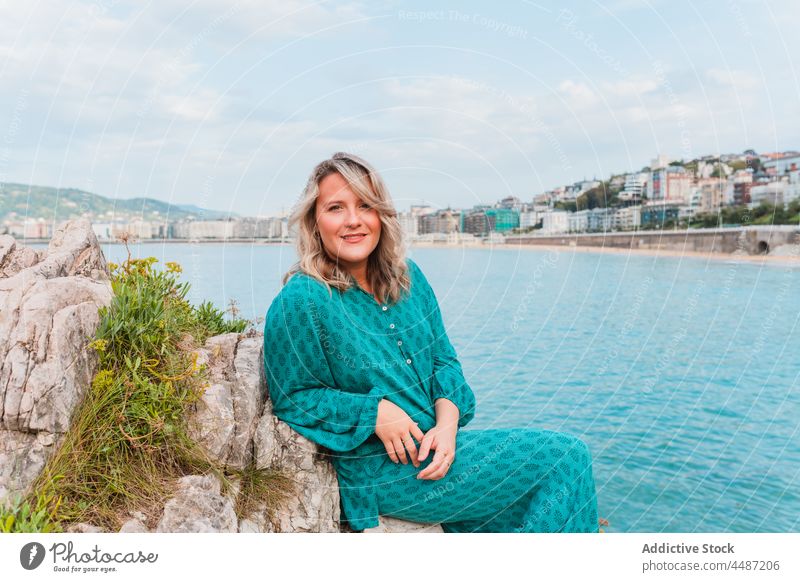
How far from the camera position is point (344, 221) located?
2658 millimetres

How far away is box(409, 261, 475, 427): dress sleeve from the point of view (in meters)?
2.90

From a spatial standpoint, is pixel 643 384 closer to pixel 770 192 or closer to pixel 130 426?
pixel 130 426

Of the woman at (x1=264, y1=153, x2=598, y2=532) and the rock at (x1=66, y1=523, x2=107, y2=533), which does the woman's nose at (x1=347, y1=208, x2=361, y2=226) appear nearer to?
Answer: the woman at (x1=264, y1=153, x2=598, y2=532)

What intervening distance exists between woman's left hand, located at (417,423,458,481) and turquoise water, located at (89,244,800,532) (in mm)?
1039

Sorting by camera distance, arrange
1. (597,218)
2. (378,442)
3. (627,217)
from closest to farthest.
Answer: (378,442) → (597,218) → (627,217)

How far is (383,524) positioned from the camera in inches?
108

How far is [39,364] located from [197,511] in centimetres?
77

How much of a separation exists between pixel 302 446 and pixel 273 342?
0.45 metres

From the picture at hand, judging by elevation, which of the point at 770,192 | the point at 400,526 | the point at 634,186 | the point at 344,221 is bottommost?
the point at 400,526

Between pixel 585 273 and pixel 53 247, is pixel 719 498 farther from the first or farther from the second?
pixel 585 273

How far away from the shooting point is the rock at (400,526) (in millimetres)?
2723

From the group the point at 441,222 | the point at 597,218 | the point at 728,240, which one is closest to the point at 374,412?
the point at 441,222
